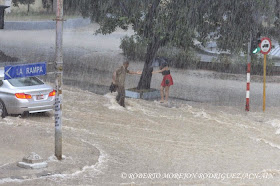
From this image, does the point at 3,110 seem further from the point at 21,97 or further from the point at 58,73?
the point at 58,73

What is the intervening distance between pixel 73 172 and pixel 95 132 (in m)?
4.08

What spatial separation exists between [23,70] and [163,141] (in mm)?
4405

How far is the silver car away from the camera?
14.6 meters

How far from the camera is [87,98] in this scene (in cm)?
1912

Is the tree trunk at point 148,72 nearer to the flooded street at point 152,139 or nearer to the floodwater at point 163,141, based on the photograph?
the flooded street at point 152,139

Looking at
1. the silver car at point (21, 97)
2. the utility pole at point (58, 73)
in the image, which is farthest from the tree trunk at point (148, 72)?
the utility pole at point (58, 73)

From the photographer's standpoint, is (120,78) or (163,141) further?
(120,78)

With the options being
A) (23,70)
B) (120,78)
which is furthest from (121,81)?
(23,70)

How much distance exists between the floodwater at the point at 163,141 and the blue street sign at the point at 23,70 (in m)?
1.56

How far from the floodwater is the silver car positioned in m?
0.32

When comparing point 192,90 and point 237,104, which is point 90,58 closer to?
point 192,90

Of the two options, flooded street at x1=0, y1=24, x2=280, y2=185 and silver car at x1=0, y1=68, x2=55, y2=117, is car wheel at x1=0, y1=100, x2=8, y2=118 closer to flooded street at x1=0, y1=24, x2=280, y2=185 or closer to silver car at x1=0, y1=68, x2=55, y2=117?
silver car at x1=0, y1=68, x2=55, y2=117

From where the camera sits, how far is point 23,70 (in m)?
10.3

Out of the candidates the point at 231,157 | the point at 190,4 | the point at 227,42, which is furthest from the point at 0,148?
the point at 227,42
